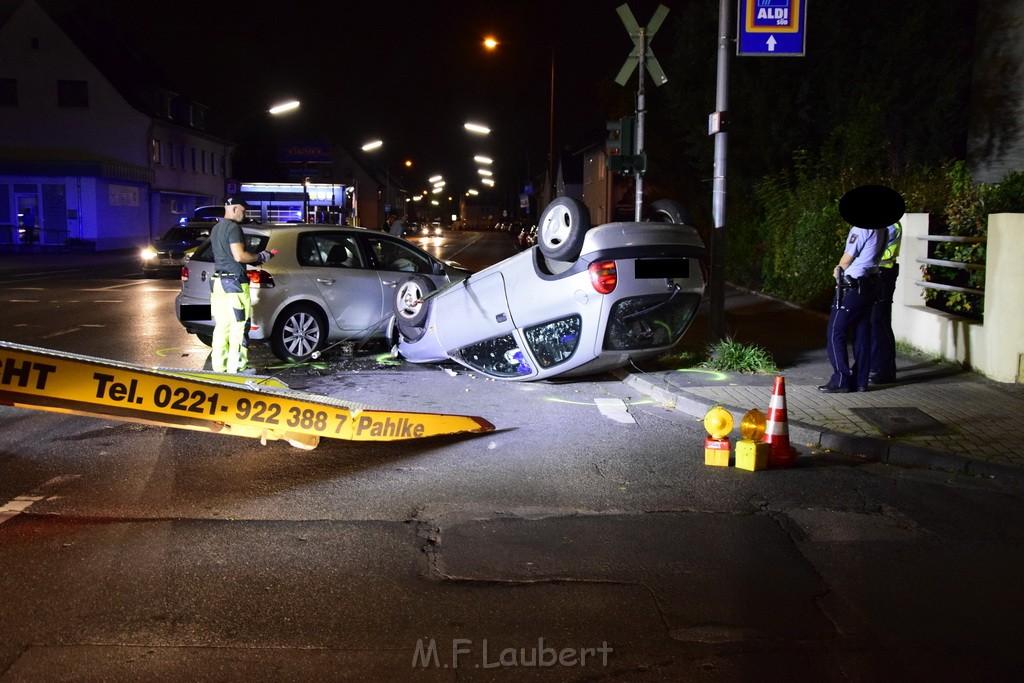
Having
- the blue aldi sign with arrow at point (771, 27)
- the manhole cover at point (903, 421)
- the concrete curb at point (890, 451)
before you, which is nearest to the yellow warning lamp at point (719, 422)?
the concrete curb at point (890, 451)

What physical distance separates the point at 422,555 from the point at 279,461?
2.26m

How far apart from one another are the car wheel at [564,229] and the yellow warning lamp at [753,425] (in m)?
2.74

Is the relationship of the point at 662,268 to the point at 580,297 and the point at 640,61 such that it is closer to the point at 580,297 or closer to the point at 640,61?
the point at 580,297

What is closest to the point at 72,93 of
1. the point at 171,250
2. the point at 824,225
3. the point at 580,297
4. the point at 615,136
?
the point at 171,250

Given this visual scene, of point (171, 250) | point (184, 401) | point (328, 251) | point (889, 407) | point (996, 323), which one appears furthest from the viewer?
point (171, 250)

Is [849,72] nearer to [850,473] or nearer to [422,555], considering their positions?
[850,473]

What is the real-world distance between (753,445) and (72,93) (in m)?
48.0

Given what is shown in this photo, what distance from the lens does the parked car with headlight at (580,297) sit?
8.89 meters

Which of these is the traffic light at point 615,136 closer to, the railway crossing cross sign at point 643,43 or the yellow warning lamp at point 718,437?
the railway crossing cross sign at point 643,43

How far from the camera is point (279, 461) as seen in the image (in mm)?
6980

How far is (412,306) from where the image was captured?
11.0 metres

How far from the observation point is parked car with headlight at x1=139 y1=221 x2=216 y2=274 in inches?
1066

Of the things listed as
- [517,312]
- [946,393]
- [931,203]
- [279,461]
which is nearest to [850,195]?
[946,393]

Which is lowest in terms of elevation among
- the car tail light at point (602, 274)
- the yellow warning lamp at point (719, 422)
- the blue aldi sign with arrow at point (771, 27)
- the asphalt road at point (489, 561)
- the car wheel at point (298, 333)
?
the asphalt road at point (489, 561)
